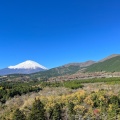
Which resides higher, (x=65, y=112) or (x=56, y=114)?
(x=56, y=114)

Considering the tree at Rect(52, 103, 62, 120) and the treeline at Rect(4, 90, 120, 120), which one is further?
the tree at Rect(52, 103, 62, 120)

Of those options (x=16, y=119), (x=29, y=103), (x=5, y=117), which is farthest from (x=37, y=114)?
(x=29, y=103)

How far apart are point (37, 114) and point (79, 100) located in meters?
20.3

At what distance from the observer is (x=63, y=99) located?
63.3m

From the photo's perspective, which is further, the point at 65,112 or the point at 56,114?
the point at 65,112

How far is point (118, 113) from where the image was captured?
51.6 m

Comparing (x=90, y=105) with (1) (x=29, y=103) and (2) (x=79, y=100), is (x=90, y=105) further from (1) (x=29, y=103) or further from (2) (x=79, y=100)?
(1) (x=29, y=103)

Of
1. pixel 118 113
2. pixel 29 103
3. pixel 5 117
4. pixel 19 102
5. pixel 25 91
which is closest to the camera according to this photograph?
pixel 5 117

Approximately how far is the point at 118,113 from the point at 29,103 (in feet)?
81.2

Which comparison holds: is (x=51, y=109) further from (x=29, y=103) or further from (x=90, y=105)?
(x=90, y=105)

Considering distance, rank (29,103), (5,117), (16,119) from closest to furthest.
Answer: (16,119) < (5,117) < (29,103)

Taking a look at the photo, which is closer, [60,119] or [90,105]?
[60,119]

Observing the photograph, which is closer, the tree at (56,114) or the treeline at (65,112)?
the treeline at (65,112)

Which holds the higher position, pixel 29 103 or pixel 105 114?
pixel 29 103
